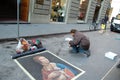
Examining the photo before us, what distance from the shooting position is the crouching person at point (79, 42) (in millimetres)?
5031

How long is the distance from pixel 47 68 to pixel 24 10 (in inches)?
286

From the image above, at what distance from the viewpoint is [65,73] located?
349 centimetres

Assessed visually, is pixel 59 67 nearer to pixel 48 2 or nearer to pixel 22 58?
pixel 22 58

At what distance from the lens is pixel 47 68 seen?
361 centimetres

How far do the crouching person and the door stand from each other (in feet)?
18.5

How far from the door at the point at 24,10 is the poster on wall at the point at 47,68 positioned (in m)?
5.92

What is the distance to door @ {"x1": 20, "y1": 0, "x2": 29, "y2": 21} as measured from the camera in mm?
9477

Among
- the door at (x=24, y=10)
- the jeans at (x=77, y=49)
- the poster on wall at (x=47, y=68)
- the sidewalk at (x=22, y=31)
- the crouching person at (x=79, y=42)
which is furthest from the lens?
the door at (x=24, y=10)

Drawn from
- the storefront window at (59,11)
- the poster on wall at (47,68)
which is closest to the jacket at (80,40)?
the poster on wall at (47,68)

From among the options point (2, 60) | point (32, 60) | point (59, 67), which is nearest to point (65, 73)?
point (59, 67)

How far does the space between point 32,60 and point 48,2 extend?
7461 millimetres

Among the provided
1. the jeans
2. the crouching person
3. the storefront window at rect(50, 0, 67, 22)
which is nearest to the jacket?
the crouching person

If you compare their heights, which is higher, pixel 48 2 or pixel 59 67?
pixel 48 2

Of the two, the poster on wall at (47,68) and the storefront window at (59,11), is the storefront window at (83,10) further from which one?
the poster on wall at (47,68)
